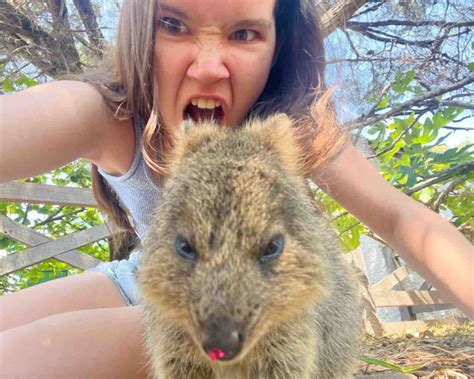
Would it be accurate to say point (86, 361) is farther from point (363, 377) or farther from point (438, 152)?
point (438, 152)

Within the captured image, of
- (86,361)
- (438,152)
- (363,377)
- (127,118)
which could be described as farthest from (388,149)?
(86,361)

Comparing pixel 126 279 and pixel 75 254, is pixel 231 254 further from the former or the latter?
pixel 75 254

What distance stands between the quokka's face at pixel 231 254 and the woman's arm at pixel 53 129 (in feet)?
2.26

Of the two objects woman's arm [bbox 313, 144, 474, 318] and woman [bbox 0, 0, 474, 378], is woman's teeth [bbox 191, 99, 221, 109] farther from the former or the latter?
woman's arm [bbox 313, 144, 474, 318]

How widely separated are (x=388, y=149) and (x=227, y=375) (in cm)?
243

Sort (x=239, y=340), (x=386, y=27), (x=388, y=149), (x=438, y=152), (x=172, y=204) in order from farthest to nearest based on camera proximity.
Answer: (x=386, y=27) < (x=388, y=149) < (x=438, y=152) < (x=172, y=204) < (x=239, y=340)

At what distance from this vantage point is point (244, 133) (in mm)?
1709

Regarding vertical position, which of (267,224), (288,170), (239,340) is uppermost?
(288,170)

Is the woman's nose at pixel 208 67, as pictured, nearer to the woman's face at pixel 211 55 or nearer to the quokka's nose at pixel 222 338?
the woman's face at pixel 211 55

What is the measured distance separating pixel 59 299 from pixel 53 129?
947 mm

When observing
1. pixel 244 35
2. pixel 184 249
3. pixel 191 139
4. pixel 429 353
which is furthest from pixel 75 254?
pixel 184 249

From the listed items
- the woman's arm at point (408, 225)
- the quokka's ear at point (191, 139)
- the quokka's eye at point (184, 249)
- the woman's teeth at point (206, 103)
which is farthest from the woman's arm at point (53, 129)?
the woman's arm at point (408, 225)

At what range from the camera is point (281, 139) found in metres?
1.73

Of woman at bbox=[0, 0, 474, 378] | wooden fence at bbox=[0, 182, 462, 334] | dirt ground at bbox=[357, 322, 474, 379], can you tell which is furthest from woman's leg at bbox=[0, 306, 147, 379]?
wooden fence at bbox=[0, 182, 462, 334]
